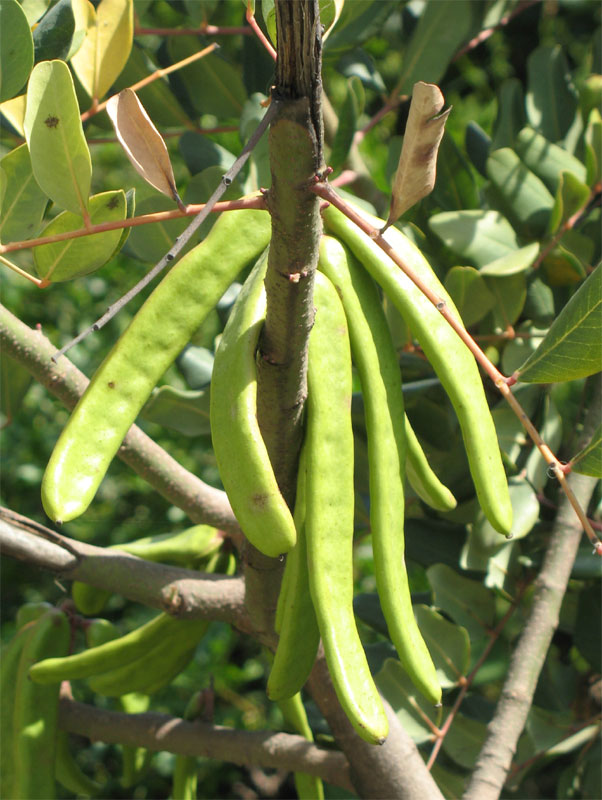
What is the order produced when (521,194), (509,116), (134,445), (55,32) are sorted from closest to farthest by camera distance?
(55,32), (134,445), (521,194), (509,116)

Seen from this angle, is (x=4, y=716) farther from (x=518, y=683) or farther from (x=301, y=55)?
(x=301, y=55)

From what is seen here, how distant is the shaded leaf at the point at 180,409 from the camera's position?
0.88 m

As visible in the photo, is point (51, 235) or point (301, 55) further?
point (51, 235)

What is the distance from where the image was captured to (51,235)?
0.55 metres

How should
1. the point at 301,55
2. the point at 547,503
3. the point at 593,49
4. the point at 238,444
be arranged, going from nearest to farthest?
the point at 301,55
the point at 238,444
the point at 547,503
the point at 593,49

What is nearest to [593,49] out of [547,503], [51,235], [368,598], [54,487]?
[547,503]

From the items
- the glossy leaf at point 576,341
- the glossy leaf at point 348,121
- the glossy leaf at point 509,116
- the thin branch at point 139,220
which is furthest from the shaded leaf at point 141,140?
the glossy leaf at point 509,116

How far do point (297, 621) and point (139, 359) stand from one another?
0.62 feet

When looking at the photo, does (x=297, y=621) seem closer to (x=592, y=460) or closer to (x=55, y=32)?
(x=592, y=460)

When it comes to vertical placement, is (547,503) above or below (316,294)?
below

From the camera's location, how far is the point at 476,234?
868 millimetres

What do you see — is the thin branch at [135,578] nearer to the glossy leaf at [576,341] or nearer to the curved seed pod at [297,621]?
the curved seed pod at [297,621]

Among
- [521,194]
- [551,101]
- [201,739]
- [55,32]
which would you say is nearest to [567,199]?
[521,194]

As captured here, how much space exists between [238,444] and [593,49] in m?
0.85
